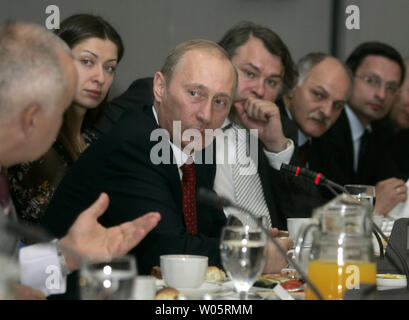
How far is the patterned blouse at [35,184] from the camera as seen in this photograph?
2.53 meters

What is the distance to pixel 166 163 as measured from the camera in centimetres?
204

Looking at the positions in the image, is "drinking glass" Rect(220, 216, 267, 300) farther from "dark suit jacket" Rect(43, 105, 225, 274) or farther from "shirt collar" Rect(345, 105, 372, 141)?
"shirt collar" Rect(345, 105, 372, 141)

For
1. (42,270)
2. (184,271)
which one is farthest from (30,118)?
(184,271)

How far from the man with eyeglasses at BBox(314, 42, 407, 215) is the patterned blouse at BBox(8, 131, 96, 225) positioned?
1920 mm

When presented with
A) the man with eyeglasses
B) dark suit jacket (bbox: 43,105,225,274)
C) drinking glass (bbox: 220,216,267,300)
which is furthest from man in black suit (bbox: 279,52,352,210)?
drinking glass (bbox: 220,216,267,300)

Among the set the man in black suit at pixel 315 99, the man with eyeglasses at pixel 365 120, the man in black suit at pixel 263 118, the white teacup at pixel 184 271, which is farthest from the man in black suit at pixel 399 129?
the white teacup at pixel 184 271

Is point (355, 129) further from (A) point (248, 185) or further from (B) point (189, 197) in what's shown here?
(B) point (189, 197)

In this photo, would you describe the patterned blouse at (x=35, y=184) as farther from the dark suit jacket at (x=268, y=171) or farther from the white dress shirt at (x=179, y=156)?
the white dress shirt at (x=179, y=156)

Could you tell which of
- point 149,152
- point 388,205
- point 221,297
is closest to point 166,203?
point 149,152

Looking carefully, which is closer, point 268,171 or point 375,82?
point 268,171

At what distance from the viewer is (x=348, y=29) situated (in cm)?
479

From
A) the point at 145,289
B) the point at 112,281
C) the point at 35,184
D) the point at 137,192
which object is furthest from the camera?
the point at 35,184

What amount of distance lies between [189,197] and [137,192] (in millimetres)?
201
